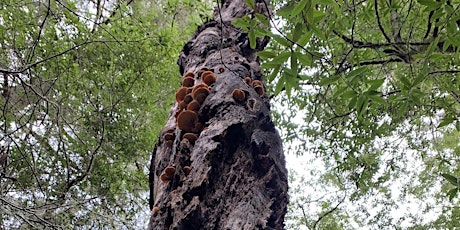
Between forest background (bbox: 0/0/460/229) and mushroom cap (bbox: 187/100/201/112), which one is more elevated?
forest background (bbox: 0/0/460/229)

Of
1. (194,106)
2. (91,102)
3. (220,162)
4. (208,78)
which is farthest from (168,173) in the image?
(91,102)

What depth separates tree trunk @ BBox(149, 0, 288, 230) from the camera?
51.8 inches

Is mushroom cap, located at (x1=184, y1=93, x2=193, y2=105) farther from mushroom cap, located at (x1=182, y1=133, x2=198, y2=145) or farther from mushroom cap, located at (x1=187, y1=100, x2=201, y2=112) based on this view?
mushroom cap, located at (x1=182, y1=133, x2=198, y2=145)

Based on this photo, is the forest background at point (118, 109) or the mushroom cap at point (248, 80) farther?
the forest background at point (118, 109)

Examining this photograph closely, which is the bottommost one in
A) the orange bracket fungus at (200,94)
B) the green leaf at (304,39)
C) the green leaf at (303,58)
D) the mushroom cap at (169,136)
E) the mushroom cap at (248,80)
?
the green leaf at (303,58)

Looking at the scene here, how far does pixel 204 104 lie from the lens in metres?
1.71

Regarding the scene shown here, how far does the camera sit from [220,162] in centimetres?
144

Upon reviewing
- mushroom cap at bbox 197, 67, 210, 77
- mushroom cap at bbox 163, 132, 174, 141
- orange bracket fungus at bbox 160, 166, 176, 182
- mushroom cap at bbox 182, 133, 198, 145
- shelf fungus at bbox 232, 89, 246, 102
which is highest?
mushroom cap at bbox 197, 67, 210, 77

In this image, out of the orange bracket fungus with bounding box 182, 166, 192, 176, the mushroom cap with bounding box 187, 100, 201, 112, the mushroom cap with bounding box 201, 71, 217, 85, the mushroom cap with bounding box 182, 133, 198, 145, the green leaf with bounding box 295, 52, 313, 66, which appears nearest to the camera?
the green leaf with bounding box 295, 52, 313, 66

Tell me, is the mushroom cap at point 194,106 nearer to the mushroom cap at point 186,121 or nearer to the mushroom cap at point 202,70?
the mushroom cap at point 186,121

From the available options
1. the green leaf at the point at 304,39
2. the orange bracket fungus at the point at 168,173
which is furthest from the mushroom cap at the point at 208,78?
the green leaf at the point at 304,39

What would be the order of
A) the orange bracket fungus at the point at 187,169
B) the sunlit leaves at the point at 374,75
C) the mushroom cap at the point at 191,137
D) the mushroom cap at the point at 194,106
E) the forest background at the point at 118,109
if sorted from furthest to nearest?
the forest background at the point at 118,109, the sunlit leaves at the point at 374,75, the mushroom cap at the point at 194,106, the mushroom cap at the point at 191,137, the orange bracket fungus at the point at 187,169

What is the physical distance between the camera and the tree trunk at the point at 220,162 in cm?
131

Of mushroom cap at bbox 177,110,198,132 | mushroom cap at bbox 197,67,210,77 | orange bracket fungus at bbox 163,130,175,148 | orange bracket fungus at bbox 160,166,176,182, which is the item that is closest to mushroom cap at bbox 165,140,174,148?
orange bracket fungus at bbox 163,130,175,148
